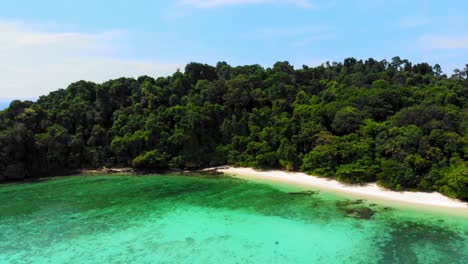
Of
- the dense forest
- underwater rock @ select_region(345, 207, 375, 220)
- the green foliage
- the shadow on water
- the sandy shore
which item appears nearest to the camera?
the shadow on water

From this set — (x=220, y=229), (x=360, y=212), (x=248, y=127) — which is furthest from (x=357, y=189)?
(x=248, y=127)

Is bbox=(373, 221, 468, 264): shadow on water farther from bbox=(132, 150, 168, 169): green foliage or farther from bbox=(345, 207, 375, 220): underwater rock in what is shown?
bbox=(132, 150, 168, 169): green foliage

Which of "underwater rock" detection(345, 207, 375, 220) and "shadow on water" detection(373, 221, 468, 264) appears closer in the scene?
"shadow on water" detection(373, 221, 468, 264)

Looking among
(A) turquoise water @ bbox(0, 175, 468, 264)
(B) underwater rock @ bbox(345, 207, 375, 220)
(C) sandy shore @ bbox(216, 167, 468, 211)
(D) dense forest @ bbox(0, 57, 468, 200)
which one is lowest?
(A) turquoise water @ bbox(0, 175, 468, 264)

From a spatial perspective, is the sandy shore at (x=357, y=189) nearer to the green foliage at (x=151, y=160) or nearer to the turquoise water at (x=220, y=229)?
the turquoise water at (x=220, y=229)

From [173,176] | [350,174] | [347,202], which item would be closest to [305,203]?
[347,202]

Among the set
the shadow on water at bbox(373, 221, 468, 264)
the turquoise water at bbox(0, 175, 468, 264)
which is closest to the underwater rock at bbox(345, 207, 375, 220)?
the turquoise water at bbox(0, 175, 468, 264)

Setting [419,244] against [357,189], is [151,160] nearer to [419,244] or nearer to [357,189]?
[357,189]

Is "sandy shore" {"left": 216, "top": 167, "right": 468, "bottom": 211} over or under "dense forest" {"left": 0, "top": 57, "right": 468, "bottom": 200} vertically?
under
